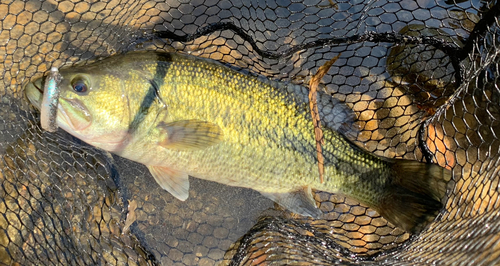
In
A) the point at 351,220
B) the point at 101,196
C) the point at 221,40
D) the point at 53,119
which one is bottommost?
the point at 351,220

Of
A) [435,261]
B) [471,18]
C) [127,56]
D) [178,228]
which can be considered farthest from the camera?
[471,18]

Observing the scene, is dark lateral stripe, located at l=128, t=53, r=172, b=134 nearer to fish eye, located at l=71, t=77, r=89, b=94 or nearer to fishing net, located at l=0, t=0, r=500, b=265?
fish eye, located at l=71, t=77, r=89, b=94

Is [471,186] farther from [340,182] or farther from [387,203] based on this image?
[340,182]

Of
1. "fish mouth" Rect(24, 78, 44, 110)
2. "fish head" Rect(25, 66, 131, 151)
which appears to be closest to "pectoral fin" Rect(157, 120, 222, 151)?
"fish head" Rect(25, 66, 131, 151)

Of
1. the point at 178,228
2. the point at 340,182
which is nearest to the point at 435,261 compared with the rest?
the point at 340,182

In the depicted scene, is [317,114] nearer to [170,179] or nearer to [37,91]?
[170,179]

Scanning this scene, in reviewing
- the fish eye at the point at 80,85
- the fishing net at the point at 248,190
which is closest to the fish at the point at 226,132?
the fish eye at the point at 80,85

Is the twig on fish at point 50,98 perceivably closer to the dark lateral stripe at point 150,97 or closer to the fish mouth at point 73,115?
the fish mouth at point 73,115
